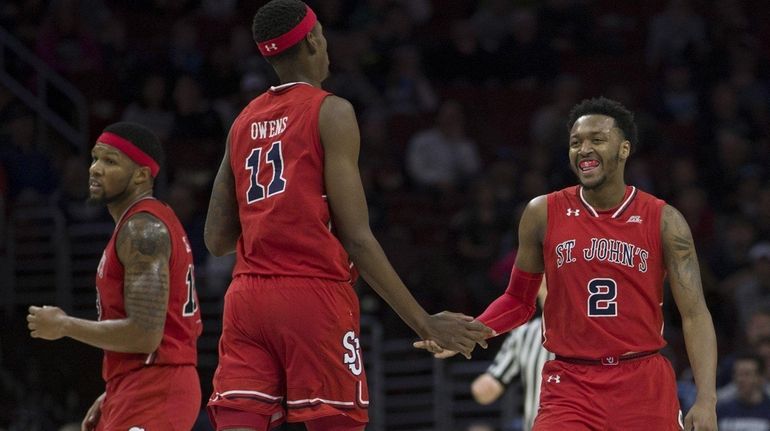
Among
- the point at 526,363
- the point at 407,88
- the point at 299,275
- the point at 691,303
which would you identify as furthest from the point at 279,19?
the point at 407,88

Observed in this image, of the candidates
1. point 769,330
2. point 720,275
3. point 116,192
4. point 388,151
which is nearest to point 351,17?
point 388,151

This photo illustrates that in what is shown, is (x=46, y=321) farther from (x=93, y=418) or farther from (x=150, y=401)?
(x=93, y=418)

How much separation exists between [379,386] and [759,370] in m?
3.27

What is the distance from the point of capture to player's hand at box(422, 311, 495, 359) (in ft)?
18.8

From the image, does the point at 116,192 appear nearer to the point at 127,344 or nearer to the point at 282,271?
the point at 127,344

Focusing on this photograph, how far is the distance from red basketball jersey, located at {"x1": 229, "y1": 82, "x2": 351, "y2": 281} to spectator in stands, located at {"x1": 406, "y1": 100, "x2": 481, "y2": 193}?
30.2 feet

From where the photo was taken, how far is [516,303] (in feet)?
21.4

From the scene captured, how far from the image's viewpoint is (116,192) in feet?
21.1

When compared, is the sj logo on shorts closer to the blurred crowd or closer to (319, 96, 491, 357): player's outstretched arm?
(319, 96, 491, 357): player's outstretched arm

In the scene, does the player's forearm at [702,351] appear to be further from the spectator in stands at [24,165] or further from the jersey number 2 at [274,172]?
the spectator in stands at [24,165]

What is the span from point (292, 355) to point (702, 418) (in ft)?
5.72

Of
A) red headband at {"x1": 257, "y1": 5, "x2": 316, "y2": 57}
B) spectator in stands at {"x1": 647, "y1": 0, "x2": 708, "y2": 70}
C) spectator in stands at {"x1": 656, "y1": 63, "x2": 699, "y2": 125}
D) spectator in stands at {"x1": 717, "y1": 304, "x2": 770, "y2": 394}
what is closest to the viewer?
red headband at {"x1": 257, "y1": 5, "x2": 316, "y2": 57}

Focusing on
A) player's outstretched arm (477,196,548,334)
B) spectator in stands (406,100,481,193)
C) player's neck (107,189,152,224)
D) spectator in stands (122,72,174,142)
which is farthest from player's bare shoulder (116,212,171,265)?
spectator in stands (406,100,481,193)

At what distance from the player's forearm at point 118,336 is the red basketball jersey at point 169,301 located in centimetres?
12
